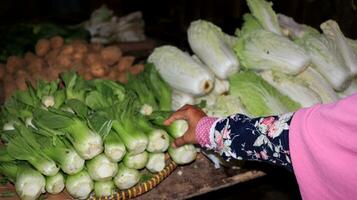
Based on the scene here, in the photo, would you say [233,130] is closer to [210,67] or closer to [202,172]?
[202,172]

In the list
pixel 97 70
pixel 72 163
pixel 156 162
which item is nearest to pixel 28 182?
pixel 72 163

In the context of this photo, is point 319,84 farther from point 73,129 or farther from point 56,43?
point 56,43

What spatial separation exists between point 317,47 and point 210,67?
2.86ft

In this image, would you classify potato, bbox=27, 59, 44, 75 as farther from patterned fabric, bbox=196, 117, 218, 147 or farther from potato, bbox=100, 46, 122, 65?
patterned fabric, bbox=196, 117, 218, 147

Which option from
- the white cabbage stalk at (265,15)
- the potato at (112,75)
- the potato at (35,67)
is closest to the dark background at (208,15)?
the white cabbage stalk at (265,15)

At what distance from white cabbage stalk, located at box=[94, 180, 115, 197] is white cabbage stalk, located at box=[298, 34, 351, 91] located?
1.82 metres

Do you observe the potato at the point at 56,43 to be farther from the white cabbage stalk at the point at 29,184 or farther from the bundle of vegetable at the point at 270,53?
the white cabbage stalk at the point at 29,184

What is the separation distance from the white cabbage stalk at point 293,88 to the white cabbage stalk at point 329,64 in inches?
8.4

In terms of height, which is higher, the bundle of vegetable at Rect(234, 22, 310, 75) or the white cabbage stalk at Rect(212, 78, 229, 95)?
the bundle of vegetable at Rect(234, 22, 310, 75)

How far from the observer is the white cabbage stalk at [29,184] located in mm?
2053

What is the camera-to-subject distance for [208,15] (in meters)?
7.27

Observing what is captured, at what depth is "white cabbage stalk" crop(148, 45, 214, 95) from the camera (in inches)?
109

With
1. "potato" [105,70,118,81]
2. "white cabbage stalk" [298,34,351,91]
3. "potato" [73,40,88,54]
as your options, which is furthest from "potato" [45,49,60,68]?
"white cabbage stalk" [298,34,351,91]

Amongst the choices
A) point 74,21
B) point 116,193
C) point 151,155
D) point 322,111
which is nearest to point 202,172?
point 151,155
